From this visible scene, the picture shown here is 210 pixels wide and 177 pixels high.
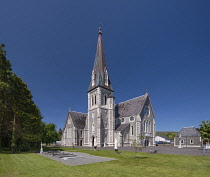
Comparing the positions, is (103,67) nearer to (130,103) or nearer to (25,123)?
(130,103)

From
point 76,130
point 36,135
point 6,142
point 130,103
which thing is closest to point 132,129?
point 130,103

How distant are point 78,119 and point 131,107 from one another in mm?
18020

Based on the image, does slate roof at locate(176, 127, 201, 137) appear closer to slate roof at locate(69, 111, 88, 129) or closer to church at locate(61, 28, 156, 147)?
church at locate(61, 28, 156, 147)

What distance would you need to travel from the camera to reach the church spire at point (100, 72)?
42000mm

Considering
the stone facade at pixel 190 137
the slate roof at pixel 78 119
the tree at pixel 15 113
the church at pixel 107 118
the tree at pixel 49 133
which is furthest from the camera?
the slate roof at pixel 78 119

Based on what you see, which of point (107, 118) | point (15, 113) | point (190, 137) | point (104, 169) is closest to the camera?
point (104, 169)

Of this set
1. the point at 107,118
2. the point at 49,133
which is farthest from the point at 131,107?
the point at 49,133

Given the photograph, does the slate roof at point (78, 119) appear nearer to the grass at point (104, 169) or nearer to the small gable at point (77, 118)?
the small gable at point (77, 118)

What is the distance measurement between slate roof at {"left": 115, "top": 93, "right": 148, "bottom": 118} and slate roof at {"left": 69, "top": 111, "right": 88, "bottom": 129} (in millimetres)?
12070

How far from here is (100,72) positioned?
42.7 metres

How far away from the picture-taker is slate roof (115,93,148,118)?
41.8m

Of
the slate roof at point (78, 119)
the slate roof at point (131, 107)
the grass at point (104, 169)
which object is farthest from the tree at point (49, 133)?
the grass at point (104, 169)

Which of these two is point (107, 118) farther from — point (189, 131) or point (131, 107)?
point (189, 131)

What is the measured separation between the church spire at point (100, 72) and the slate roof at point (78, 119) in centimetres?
1129
